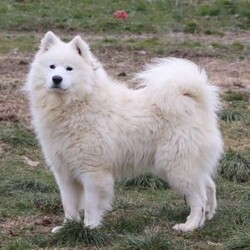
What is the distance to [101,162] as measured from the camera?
6.09 m

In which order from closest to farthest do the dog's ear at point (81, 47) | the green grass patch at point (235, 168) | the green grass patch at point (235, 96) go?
the dog's ear at point (81, 47) → the green grass patch at point (235, 168) → the green grass patch at point (235, 96)

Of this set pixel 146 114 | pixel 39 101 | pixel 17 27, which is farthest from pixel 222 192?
pixel 17 27

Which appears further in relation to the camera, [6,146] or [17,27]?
[17,27]

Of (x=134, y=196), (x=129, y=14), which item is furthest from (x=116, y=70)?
(x=129, y=14)

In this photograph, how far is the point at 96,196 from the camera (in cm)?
609

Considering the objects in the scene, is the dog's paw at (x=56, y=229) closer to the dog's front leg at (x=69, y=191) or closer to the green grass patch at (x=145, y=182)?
the dog's front leg at (x=69, y=191)

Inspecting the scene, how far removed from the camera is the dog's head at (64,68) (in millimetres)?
6059

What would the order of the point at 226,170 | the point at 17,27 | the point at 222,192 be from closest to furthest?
the point at 222,192 < the point at 226,170 < the point at 17,27

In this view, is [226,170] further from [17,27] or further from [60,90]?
[17,27]

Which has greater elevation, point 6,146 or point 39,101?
point 39,101

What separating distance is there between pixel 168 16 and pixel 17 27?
3.62m

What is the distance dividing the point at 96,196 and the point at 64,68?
3.43ft

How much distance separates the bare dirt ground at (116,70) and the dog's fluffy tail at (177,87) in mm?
3627

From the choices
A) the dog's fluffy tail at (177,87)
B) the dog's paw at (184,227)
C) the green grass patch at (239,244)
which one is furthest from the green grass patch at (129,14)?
the green grass patch at (239,244)
